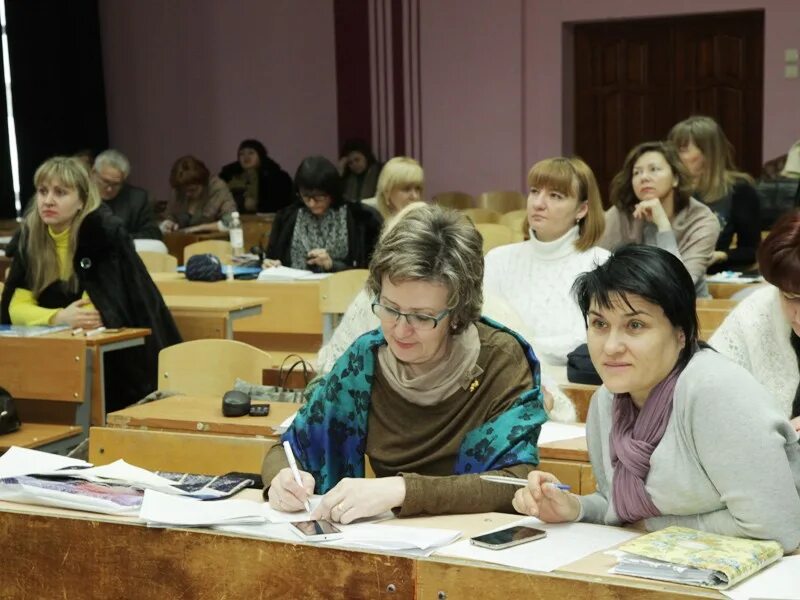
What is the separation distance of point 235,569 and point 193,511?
0.18 m

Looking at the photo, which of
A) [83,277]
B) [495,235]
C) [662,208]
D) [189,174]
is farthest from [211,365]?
[189,174]

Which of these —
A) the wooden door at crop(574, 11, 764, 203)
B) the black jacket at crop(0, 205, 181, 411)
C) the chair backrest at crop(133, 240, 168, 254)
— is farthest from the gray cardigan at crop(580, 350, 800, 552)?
the wooden door at crop(574, 11, 764, 203)

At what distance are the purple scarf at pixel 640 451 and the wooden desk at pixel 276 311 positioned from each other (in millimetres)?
4069

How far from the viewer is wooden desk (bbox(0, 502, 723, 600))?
6.17 feet

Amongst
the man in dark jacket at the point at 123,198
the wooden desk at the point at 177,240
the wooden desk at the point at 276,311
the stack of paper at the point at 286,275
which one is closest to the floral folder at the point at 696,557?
the wooden desk at the point at 276,311

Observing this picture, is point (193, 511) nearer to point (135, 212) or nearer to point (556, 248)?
point (556, 248)

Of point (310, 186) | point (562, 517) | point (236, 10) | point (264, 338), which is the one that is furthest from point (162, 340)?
point (236, 10)

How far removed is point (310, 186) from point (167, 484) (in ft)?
14.8

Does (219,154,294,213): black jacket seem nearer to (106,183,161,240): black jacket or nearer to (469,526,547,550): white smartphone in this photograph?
(106,183,161,240): black jacket

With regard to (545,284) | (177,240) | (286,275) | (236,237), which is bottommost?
(177,240)

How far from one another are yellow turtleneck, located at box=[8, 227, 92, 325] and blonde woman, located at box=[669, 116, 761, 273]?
3.19 m

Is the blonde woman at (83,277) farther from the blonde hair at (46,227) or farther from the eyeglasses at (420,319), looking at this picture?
the eyeglasses at (420,319)

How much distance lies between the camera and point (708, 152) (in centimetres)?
674

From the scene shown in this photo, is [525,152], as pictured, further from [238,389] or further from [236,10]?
[238,389]
